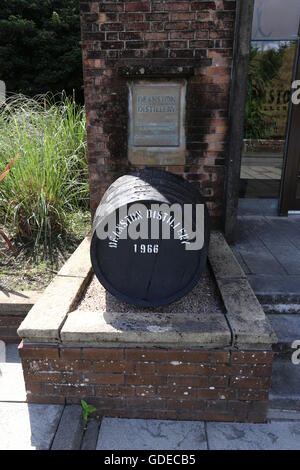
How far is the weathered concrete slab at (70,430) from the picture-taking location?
2205 mm

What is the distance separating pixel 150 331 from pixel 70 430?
2.50 feet

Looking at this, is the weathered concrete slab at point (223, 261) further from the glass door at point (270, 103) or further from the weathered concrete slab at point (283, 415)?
the glass door at point (270, 103)

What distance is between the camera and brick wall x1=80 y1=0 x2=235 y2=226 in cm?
348

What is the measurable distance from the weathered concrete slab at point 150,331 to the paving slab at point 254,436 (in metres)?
0.55

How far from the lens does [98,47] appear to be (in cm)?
360

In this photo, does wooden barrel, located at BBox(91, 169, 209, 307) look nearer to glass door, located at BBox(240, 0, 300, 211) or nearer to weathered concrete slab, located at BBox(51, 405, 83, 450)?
weathered concrete slab, located at BBox(51, 405, 83, 450)

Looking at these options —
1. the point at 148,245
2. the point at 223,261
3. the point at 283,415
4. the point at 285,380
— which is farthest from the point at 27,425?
the point at 223,261

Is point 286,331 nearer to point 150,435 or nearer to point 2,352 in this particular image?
point 150,435

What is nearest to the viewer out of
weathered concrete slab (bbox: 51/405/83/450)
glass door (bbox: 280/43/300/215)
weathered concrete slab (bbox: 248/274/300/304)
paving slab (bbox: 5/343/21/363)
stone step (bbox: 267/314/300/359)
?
weathered concrete slab (bbox: 51/405/83/450)

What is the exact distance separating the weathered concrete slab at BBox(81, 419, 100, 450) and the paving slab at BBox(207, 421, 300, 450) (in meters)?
0.69

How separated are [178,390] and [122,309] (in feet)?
2.18

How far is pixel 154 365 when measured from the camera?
2.39 meters

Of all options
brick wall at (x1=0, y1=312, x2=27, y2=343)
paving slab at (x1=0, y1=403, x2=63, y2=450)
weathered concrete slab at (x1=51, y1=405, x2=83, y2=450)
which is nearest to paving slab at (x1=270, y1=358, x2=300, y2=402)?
weathered concrete slab at (x1=51, y1=405, x2=83, y2=450)

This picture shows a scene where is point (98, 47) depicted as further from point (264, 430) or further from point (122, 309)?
point (264, 430)
